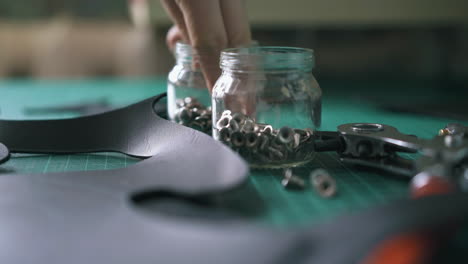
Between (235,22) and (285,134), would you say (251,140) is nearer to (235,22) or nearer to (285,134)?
(285,134)

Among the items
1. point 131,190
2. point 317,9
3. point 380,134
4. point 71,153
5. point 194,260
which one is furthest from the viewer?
point 317,9

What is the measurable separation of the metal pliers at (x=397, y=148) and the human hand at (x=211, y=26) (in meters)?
0.16

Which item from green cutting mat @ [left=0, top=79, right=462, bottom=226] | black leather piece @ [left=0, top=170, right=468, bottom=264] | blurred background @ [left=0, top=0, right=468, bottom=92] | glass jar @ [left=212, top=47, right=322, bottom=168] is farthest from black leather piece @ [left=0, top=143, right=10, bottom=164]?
blurred background @ [left=0, top=0, right=468, bottom=92]

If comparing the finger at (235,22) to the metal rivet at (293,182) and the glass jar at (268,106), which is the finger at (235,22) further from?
the metal rivet at (293,182)

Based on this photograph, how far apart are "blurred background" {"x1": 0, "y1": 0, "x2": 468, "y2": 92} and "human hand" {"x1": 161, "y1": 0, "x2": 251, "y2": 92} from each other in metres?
0.70

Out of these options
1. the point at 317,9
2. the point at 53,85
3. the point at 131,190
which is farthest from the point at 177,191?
the point at 53,85

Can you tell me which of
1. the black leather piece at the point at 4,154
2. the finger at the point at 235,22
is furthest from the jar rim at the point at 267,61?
the black leather piece at the point at 4,154

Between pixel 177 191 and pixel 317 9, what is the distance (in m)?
1.06

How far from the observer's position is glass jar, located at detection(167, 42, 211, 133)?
0.76m

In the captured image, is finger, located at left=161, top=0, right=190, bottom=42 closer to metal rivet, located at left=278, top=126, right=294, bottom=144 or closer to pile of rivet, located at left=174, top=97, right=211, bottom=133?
pile of rivet, located at left=174, top=97, right=211, bottom=133

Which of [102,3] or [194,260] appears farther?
[102,3]

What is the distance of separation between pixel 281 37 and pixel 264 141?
1.21m

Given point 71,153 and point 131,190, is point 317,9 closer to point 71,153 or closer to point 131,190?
point 71,153

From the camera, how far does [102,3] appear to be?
1923 mm
